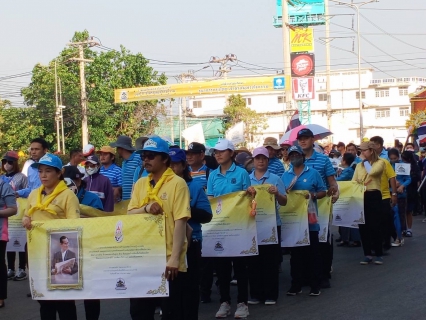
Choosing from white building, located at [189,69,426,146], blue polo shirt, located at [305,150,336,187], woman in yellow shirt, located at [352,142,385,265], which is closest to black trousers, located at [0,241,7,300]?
blue polo shirt, located at [305,150,336,187]

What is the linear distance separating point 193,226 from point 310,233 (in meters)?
3.40

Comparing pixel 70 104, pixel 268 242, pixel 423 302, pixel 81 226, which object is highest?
pixel 70 104

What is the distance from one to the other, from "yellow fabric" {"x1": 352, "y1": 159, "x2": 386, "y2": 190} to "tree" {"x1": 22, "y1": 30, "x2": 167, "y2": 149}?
48.8 metres

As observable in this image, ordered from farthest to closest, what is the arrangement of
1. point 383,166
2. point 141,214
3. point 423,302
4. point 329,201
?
point 383,166 < point 329,201 < point 423,302 < point 141,214

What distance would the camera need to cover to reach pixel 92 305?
7.31m

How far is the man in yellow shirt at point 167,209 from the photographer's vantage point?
5.79m

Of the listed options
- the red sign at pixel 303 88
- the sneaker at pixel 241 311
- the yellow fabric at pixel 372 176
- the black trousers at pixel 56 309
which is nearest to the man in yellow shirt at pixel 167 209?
the black trousers at pixel 56 309

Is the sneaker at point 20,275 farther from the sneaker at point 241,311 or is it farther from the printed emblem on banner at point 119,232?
the printed emblem on banner at point 119,232

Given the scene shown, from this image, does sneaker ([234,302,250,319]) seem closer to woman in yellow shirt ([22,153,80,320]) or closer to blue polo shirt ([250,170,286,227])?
blue polo shirt ([250,170,286,227])

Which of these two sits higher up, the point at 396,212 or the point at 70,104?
the point at 70,104

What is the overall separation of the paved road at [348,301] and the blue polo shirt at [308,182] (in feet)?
3.30

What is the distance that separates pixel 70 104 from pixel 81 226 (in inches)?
2340

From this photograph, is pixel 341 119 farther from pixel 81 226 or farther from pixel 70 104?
pixel 81 226

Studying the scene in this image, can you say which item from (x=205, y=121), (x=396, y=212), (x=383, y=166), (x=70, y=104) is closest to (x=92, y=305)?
(x=383, y=166)
